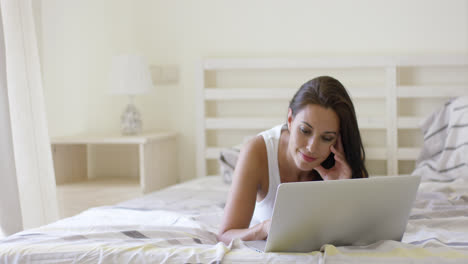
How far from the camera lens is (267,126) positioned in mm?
2850

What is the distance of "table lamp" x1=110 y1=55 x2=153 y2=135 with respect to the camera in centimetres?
279

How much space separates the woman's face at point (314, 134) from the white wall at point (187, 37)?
5.20 ft

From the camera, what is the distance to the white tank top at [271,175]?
1541mm

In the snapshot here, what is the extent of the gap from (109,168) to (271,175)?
1796mm

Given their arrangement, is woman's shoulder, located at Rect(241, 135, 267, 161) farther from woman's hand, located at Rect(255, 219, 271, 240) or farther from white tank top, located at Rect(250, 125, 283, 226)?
woman's hand, located at Rect(255, 219, 271, 240)

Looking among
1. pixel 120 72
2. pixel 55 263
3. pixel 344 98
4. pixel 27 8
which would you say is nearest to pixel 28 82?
pixel 27 8

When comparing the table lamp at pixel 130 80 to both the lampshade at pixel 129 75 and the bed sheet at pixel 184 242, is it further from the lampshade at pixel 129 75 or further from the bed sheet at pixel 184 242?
the bed sheet at pixel 184 242

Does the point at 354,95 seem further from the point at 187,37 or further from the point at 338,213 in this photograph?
the point at 338,213

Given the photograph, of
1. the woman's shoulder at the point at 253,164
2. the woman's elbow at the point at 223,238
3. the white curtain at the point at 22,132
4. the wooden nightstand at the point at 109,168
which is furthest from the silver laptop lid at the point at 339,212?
the wooden nightstand at the point at 109,168

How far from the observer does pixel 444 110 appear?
2.54 meters

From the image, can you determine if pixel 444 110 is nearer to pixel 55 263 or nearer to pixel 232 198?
pixel 232 198

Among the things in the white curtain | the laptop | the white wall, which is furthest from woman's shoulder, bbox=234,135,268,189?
the white wall

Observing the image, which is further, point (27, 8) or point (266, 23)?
point (266, 23)

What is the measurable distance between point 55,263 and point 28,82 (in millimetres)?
1283
